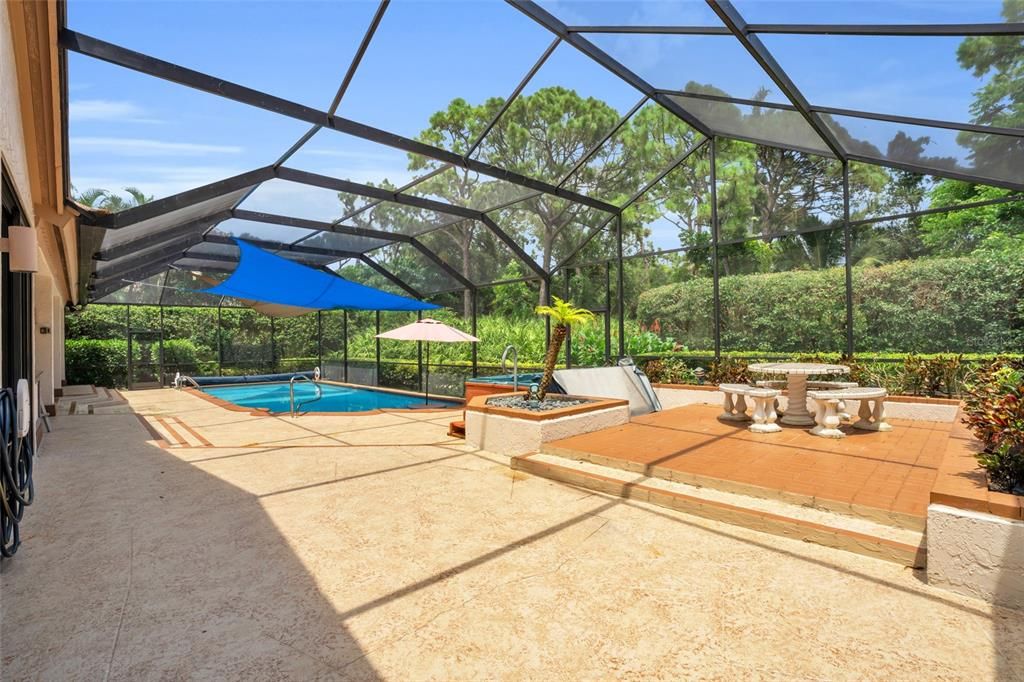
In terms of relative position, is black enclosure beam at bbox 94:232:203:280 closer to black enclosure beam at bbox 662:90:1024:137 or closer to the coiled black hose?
the coiled black hose

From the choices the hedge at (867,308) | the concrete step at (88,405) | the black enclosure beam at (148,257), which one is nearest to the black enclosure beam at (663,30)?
the hedge at (867,308)

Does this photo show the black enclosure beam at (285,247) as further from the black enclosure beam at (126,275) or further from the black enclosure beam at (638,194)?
the black enclosure beam at (638,194)

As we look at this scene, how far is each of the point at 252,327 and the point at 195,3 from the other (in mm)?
13209

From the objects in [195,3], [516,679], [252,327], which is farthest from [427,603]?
[252,327]

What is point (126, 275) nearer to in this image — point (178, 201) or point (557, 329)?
point (178, 201)

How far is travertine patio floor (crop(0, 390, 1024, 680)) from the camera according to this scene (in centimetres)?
197

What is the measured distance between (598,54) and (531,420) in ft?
15.2

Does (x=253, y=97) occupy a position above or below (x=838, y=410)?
above

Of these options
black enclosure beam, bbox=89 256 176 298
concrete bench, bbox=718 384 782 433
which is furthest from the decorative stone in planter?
black enclosure beam, bbox=89 256 176 298

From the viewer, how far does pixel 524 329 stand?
1371cm

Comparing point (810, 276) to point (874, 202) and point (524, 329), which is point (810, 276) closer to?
point (874, 202)

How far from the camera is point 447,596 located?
8.19 feet

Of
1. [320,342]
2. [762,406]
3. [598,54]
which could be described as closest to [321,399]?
[320,342]

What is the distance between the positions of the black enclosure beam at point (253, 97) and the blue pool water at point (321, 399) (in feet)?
18.6
